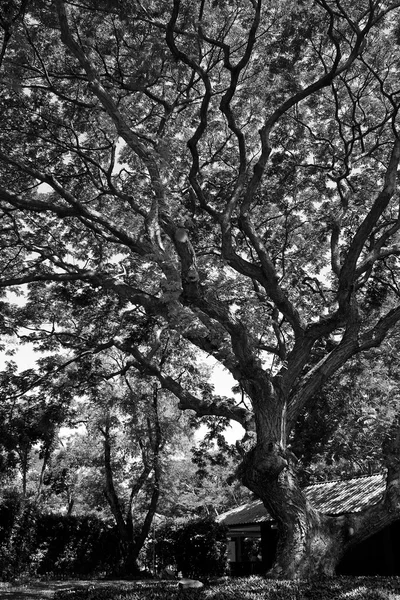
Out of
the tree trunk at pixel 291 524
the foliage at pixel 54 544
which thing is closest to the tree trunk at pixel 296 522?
the tree trunk at pixel 291 524

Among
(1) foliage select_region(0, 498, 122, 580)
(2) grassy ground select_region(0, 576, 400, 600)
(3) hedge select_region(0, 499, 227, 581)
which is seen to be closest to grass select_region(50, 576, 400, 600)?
(2) grassy ground select_region(0, 576, 400, 600)

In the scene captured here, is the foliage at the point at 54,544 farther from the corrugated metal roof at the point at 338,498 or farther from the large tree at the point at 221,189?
the large tree at the point at 221,189

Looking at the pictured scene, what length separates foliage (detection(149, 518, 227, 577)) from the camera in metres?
19.6

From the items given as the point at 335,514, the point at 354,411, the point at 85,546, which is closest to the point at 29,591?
the point at 85,546

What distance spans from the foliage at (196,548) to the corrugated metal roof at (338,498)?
3.75ft

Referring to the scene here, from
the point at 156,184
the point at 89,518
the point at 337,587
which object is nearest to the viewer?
the point at 337,587

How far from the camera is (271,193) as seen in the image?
11.9 m

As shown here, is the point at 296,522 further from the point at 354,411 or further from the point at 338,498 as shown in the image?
the point at 338,498

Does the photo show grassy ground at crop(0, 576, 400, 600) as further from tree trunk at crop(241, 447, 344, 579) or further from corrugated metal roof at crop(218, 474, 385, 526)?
corrugated metal roof at crop(218, 474, 385, 526)

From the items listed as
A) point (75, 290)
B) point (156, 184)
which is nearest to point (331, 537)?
point (156, 184)

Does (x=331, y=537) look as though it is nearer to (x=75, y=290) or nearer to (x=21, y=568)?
(x=75, y=290)

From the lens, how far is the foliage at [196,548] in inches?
771

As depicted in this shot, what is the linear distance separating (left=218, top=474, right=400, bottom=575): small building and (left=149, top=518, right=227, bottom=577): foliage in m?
0.46

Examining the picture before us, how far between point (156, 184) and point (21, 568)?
52.9 ft
